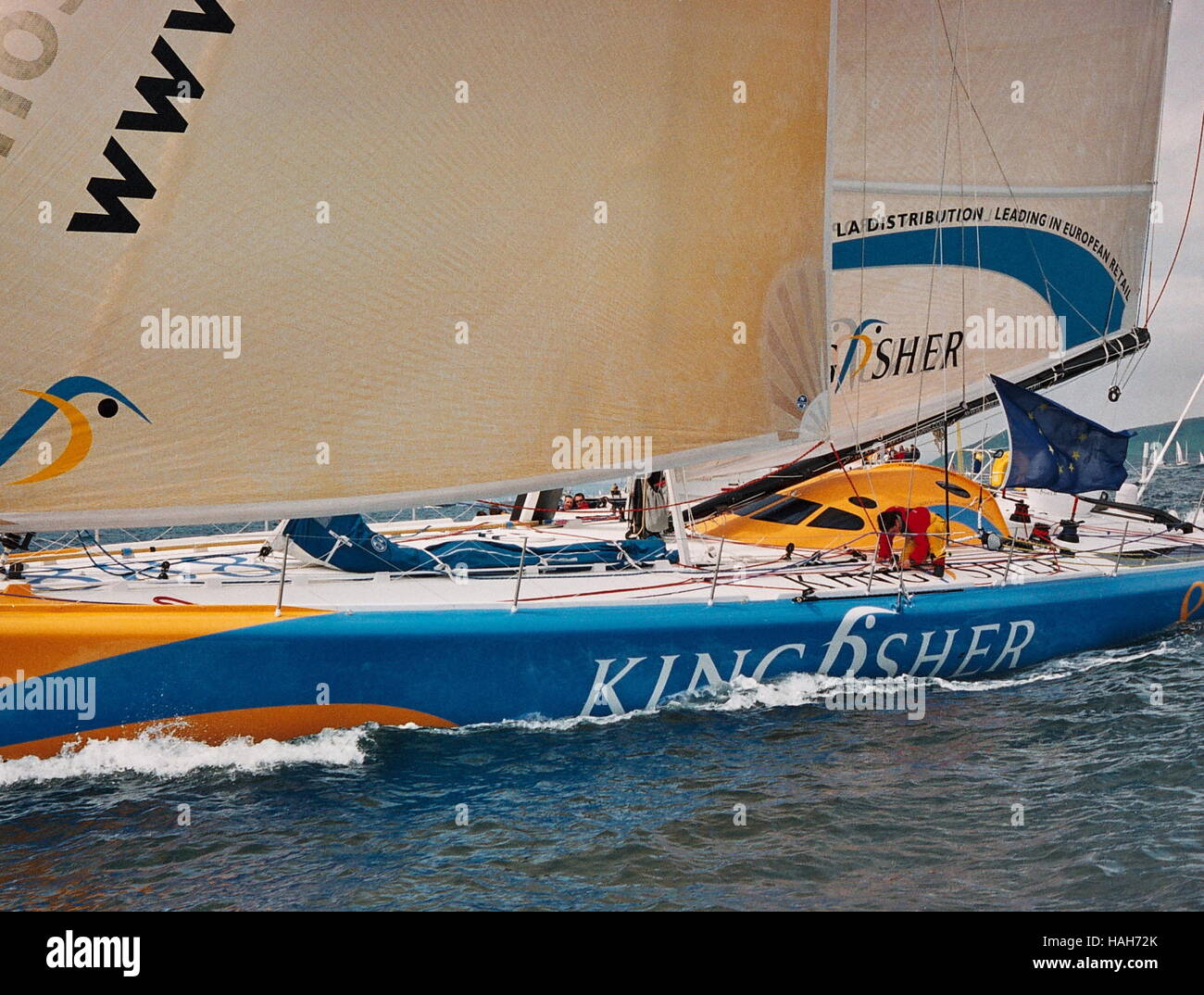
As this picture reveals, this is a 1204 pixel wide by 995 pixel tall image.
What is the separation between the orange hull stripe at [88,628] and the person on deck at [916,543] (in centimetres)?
592

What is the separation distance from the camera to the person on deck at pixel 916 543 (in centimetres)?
1097

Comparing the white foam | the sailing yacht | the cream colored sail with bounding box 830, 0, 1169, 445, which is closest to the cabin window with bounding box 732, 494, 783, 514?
the cream colored sail with bounding box 830, 0, 1169, 445

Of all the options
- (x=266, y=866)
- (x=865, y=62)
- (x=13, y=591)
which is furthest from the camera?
(x=865, y=62)

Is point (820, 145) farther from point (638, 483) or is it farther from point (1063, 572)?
point (1063, 572)

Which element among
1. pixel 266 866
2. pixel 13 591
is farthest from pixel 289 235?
pixel 266 866

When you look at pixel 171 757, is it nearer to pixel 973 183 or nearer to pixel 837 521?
pixel 837 521

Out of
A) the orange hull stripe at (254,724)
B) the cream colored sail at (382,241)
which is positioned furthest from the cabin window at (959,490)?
the orange hull stripe at (254,724)

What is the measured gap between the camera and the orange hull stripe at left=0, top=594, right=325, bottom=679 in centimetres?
792

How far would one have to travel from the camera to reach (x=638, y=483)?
1208 centimetres

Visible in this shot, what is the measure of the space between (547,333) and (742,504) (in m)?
4.96

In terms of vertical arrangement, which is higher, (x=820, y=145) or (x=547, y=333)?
(x=820, y=145)

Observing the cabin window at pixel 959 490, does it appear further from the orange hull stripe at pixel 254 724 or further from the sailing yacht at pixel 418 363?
the orange hull stripe at pixel 254 724

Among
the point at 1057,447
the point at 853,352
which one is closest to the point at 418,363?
the point at 1057,447

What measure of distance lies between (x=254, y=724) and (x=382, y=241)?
12.1 ft
